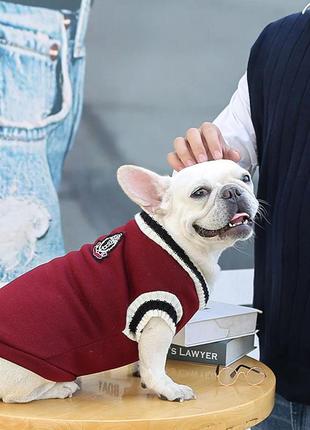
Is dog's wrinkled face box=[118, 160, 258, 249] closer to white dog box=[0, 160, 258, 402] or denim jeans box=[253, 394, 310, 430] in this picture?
white dog box=[0, 160, 258, 402]

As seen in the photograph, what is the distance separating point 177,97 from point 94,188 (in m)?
0.28

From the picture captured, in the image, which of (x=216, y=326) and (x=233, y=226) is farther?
(x=216, y=326)

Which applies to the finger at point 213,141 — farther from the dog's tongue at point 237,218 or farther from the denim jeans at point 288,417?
the denim jeans at point 288,417

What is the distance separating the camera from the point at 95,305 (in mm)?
733

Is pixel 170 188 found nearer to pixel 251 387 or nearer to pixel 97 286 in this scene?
pixel 97 286

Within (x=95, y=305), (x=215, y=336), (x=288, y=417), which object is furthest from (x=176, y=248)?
(x=288, y=417)

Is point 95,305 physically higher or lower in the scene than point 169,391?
higher

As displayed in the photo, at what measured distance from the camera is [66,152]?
134 cm

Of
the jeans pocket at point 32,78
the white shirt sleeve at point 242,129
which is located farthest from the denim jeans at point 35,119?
the white shirt sleeve at point 242,129

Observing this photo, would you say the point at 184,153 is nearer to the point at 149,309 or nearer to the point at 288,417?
the point at 149,309

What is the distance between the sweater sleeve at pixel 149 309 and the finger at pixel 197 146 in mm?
205

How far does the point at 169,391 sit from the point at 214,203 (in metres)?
0.22

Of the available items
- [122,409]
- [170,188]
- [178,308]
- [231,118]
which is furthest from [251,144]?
[122,409]

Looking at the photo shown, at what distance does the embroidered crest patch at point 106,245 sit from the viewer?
0.76 meters
